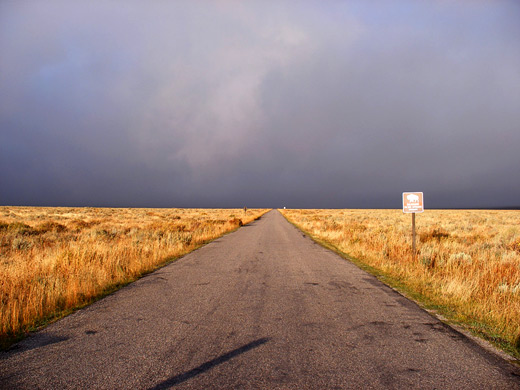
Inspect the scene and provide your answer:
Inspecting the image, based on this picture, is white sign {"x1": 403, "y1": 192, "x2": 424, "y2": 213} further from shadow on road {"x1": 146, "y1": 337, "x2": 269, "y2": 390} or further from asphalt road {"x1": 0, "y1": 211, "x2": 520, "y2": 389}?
shadow on road {"x1": 146, "y1": 337, "x2": 269, "y2": 390}

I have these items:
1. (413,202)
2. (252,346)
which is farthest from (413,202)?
(252,346)

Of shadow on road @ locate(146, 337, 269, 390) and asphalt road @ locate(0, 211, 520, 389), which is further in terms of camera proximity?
asphalt road @ locate(0, 211, 520, 389)

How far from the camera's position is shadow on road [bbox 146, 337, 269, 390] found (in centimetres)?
323

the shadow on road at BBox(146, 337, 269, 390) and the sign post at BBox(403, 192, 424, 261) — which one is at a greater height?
the sign post at BBox(403, 192, 424, 261)

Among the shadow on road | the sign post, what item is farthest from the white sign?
the shadow on road

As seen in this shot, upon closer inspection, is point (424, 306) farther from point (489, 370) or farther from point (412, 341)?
point (489, 370)

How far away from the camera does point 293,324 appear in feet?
16.3

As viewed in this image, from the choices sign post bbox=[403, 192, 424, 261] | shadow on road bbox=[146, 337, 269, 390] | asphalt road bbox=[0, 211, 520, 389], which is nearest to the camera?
shadow on road bbox=[146, 337, 269, 390]

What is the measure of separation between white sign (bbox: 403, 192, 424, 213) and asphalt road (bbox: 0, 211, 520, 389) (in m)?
4.80

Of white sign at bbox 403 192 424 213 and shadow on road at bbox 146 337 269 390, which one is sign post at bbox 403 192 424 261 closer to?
white sign at bbox 403 192 424 213

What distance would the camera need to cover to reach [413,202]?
10.9 m

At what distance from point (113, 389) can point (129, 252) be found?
30.2 feet

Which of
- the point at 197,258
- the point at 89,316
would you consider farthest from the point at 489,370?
the point at 197,258

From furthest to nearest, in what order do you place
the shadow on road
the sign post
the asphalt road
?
the sign post < the asphalt road < the shadow on road
